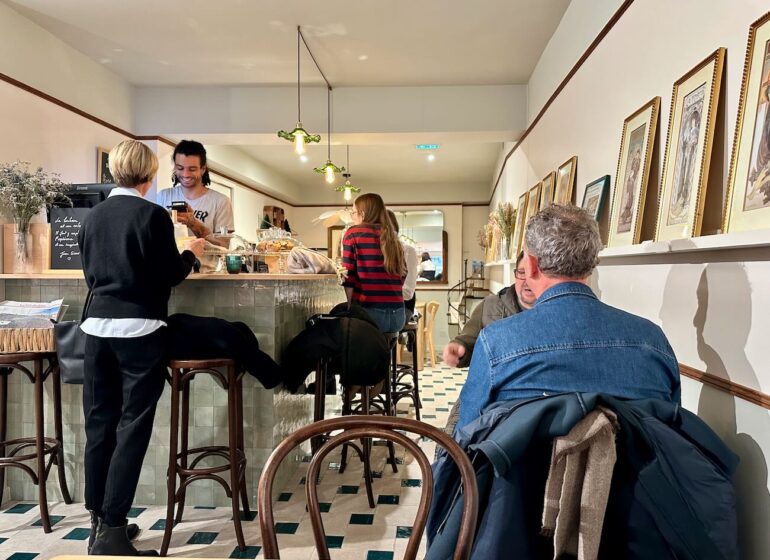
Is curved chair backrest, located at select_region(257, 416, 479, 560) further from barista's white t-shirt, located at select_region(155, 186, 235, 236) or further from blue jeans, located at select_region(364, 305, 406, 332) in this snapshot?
barista's white t-shirt, located at select_region(155, 186, 235, 236)

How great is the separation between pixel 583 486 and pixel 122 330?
179 centimetres

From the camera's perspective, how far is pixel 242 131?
19.0 ft

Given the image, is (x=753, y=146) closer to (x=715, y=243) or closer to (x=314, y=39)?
(x=715, y=243)

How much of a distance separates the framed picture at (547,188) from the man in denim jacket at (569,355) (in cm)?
274

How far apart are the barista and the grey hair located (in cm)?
226

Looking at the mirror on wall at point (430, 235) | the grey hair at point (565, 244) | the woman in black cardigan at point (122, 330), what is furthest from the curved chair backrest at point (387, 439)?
the mirror on wall at point (430, 235)

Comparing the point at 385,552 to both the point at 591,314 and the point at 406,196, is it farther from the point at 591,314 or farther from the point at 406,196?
the point at 406,196

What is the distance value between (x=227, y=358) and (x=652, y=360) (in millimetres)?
1770

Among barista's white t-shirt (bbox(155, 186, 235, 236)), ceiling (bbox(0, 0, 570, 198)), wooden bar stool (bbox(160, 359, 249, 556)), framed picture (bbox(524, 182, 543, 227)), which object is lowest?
wooden bar stool (bbox(160, 359, 249, 556))

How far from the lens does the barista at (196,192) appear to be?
3.31m

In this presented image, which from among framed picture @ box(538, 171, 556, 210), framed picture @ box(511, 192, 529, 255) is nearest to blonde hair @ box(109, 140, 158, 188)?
framed picture @ box(538, 171, 556, 210)

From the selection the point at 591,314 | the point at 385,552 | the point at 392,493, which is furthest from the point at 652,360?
the point at 392,493

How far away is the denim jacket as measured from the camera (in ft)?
4.08

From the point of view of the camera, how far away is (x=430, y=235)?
479 inches
